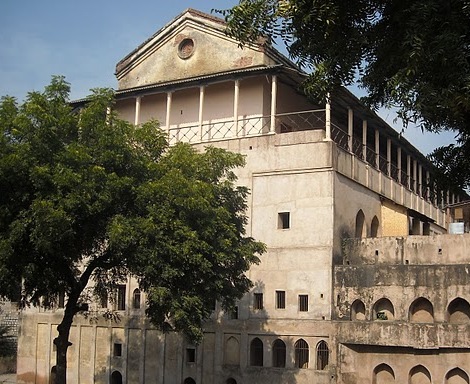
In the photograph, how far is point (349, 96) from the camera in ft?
99.8

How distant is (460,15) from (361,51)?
1558 mm

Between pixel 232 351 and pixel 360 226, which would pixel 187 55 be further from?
pixel 232 351

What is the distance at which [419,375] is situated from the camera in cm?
2730

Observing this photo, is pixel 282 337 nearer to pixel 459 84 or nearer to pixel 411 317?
pixel 411 317

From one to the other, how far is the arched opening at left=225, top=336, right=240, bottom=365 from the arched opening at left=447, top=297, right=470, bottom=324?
8.82 m

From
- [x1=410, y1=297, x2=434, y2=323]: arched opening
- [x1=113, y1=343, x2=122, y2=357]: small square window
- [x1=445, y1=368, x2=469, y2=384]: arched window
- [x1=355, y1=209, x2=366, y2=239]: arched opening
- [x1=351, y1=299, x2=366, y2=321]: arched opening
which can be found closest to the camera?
[x1=445, y1=368, x2=469, y2=384]: arched window

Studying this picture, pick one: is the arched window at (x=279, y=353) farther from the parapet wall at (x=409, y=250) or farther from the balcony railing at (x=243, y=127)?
the balcony railing at (x=243, y=127)

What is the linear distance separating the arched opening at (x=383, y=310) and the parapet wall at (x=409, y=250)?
5.46 feet

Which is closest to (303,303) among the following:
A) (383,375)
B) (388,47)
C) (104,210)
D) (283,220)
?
(283,220)

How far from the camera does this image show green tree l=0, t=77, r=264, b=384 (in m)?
20.3

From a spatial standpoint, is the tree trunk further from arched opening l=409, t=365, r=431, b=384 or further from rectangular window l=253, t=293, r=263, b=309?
arched opening l=409, t=365, r=431, b=384

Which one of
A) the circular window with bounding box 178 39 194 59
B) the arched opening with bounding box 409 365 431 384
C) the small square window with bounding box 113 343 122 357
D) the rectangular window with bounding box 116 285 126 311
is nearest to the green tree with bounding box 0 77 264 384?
the arched opening with bounding box 409 365 431 384

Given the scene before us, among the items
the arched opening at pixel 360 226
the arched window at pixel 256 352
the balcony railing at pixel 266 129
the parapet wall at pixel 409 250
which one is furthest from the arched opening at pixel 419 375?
the balcony railing at pixel 266 129

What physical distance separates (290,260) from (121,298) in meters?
9.19
